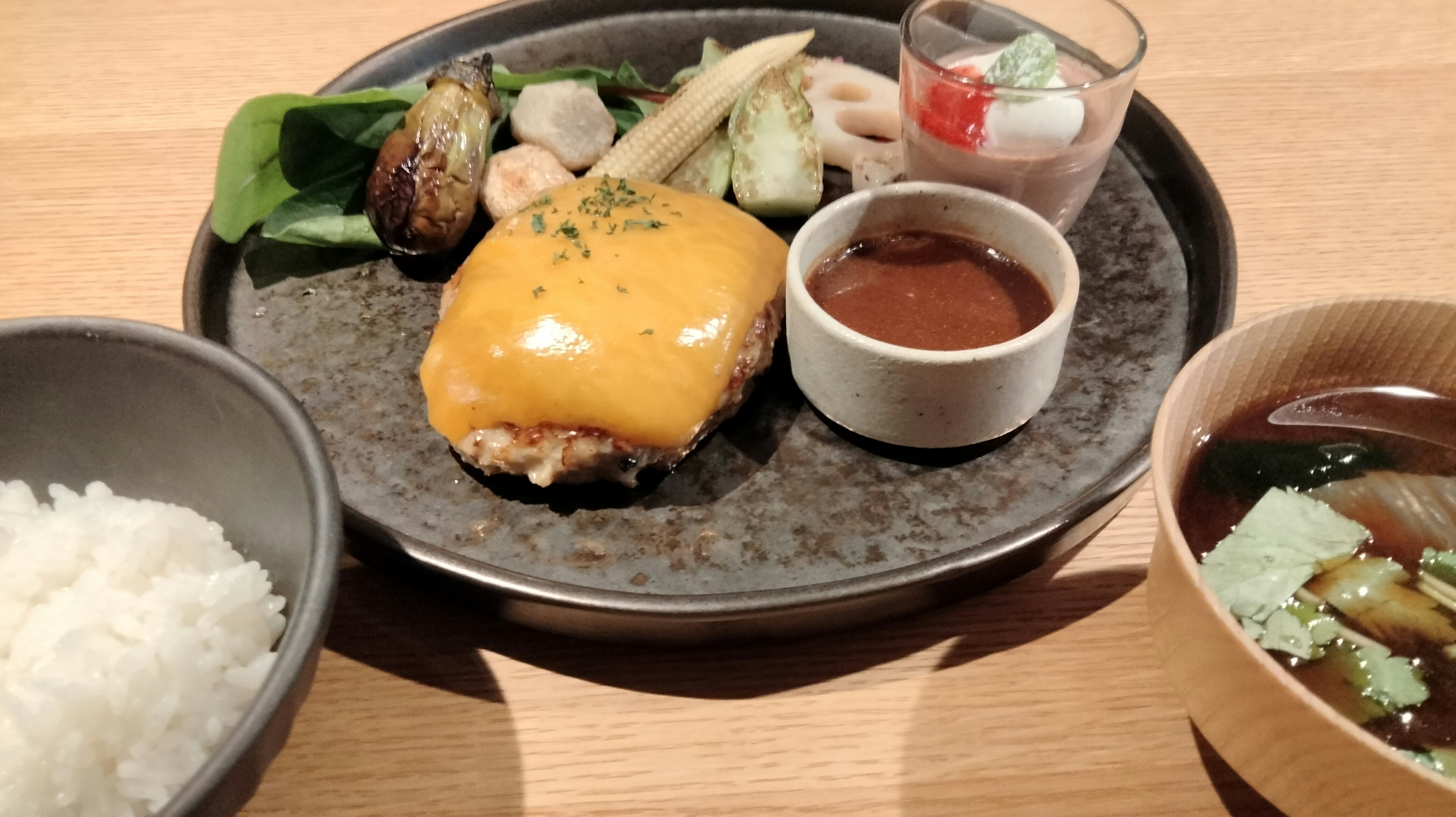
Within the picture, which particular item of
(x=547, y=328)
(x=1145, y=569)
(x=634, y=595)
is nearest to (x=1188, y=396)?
(x=1145, y=569)

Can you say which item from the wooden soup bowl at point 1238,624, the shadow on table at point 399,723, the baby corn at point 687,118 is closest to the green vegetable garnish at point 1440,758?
the wooden soup bowl at point 1238,624

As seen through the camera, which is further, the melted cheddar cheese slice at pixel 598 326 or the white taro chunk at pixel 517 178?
the white taro chunk at pixel 517 178

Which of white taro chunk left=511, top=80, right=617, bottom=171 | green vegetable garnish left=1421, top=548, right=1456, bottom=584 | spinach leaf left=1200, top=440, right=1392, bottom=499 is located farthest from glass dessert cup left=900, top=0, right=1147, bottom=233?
green vegetable garnish left=1421, top=548, right=1456, bottom=584

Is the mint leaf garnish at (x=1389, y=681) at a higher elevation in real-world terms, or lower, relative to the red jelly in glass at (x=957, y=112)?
lower

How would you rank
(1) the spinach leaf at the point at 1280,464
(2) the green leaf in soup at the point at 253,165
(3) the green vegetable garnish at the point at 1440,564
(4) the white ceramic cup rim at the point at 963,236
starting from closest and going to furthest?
(3) the green vegetable garnish at the point at 1440,564 < (1) the spinach leaf at the point at 1280,464 < (4) the white ceramic cup rim at the point at 963,236 < (2) the green leaf in soup at the point at 253,165

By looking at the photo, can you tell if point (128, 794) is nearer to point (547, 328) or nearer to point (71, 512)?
point (71, 512)

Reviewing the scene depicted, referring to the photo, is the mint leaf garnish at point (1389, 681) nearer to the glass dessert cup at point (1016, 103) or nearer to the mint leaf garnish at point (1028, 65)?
the glass dessert cup at point (1016, 103)
